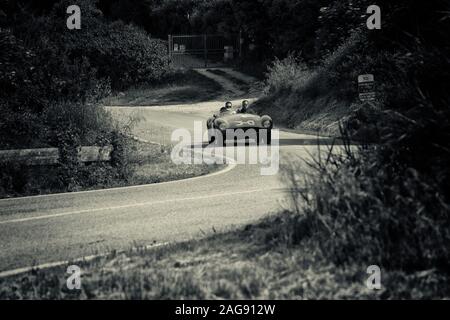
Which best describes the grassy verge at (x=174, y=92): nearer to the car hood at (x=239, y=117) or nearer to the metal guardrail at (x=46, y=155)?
the car hood at (x=239, y=117)

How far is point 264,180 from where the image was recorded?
41.5 feet

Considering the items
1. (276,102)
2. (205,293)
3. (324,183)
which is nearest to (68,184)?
(324,183)

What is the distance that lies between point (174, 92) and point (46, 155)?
2534cm

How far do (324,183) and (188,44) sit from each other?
135 feet

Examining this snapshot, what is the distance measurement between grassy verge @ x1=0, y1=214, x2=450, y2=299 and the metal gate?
39.3 meters

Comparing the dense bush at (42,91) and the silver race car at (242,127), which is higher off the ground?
the dense bush at (42,91)

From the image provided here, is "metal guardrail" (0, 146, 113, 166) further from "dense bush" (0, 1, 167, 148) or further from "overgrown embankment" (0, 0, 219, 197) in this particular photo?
"dense bush" (0, 1, 167, 148)

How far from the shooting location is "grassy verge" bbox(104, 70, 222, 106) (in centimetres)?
3725

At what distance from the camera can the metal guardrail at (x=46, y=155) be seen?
13180 millimetres

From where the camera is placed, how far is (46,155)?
13.5 m

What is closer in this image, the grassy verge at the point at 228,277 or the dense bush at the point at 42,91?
the grassy verge at the point at 228,277

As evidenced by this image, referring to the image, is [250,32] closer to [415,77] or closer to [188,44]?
[188,44]

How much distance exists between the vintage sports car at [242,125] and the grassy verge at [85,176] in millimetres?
3364

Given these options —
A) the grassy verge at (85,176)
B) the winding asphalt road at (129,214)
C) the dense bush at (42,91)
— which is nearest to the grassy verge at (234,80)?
the dense bush at (42,91)
